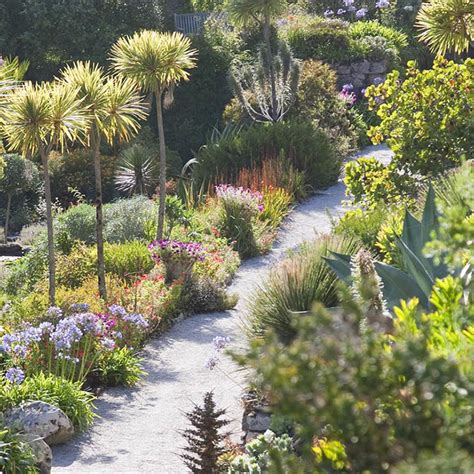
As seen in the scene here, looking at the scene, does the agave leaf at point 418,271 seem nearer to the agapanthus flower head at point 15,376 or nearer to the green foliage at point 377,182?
the agapanthus flower head at point 15,376

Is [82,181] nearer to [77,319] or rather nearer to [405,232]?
[77,319]

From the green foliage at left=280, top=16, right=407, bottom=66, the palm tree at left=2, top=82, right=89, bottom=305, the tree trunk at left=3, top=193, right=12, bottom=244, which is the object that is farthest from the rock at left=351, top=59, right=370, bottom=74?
the palm tree at left=2, top=82, right=89, bottom=305

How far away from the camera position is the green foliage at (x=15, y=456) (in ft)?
21.1

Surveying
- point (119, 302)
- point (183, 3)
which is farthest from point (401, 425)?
point (183, 3)

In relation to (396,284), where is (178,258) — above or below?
below

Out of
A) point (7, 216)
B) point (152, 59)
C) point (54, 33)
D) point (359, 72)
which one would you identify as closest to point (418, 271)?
point (152, 59)

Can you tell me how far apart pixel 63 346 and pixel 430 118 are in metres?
5.18

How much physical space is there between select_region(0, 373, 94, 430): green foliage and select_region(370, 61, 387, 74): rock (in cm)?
1696

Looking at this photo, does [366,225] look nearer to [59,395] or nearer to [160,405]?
[160,405]

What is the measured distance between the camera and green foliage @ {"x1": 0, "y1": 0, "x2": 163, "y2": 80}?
77.4 ft

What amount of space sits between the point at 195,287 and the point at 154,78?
2.68m

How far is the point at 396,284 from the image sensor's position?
6.62 m

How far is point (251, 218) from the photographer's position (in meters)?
13.7

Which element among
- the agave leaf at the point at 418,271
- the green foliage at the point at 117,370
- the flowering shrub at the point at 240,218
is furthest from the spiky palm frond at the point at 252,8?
the agave leaf at the point at 418,271
